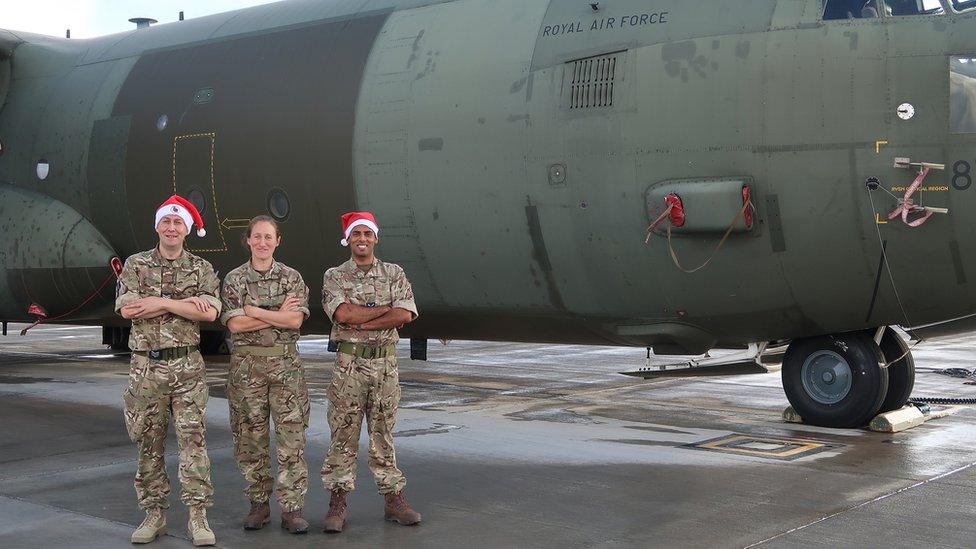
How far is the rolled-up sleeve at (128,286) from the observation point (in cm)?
628

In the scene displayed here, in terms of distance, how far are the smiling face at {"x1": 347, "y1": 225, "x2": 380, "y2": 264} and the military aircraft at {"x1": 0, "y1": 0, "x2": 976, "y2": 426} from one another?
3.04 metres

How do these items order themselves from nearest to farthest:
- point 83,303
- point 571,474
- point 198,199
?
point 571,474 → point 198,199 → point 83,303

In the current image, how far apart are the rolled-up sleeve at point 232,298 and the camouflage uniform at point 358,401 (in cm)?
53

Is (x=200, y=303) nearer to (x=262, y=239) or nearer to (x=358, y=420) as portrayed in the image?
(x=262, y=239)

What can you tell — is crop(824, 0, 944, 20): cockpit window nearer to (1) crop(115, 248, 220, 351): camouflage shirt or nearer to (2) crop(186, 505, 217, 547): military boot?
(1) crop(115, 248, 220, 351): camouflage shirt

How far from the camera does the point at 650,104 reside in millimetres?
9086

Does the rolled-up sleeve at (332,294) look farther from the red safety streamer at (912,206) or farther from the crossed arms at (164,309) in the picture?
the red safety streamer at (912,206)

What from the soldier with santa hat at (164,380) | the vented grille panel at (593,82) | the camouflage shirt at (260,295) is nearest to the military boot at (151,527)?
the soldier with santa hat at (164,380)

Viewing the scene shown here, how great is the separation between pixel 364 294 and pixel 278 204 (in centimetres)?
464

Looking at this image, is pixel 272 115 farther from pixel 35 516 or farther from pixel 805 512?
pixel 805 512

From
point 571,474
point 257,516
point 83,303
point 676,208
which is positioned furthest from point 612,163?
point 83,303

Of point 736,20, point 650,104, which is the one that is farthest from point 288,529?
point 736,20

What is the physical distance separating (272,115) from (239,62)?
3.37 feet

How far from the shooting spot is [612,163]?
30.3 ft
